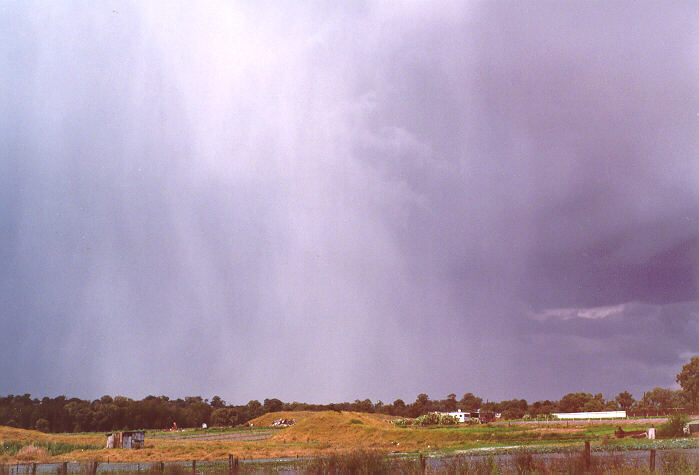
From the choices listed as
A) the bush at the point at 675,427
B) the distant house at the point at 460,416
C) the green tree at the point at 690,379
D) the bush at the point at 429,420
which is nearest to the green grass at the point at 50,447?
the bush at the point at 675,427

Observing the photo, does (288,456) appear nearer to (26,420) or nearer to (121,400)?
(26,420)

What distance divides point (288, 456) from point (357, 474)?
37.4 meters

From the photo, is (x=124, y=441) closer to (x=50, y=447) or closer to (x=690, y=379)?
(x=50, y=447)

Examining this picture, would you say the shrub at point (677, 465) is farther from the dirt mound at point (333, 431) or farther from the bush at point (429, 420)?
the bush at point (429, 420)

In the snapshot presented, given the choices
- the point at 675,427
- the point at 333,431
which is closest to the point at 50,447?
the point at 333,431

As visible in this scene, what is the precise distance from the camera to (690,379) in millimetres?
161500

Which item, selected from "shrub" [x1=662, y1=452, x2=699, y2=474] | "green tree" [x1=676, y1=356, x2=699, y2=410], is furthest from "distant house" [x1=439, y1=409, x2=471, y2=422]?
"shrub" [x1=662, y1=452, x2=699, y2=474]

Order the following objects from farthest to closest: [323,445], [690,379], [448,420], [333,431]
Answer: [690,379] < [448,420] < [333,431] < [323,445]

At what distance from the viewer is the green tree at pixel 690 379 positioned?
15814cm

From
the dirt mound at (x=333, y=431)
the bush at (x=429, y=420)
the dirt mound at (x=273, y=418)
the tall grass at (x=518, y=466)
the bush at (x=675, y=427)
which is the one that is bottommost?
the dirt mound at (x=273, y=418)

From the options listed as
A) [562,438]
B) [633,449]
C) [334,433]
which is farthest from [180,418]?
[633,449]

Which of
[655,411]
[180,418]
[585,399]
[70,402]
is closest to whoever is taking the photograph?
[655,411]

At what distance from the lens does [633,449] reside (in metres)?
Result: 46.9

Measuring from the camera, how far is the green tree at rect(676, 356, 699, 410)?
519 ft
